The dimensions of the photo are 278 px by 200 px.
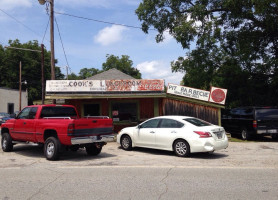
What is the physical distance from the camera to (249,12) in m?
19.2

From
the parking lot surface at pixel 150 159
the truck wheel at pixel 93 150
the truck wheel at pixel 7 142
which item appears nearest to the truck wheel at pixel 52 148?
the parking lot surface at pixel 150 159

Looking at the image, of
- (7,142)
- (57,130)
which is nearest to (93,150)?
(57,130)

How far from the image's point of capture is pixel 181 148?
9.64 meters

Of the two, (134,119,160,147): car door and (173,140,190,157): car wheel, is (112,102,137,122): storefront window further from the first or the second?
(173,140,190,157): car wheel

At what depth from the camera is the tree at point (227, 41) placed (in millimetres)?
19578

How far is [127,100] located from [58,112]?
22.6ft

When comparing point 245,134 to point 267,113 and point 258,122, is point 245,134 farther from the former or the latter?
point 267,113

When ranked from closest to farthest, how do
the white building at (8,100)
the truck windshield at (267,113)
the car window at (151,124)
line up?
the car window at (151,124) < the truck windshield at (267,113) < the white building at (8,100)

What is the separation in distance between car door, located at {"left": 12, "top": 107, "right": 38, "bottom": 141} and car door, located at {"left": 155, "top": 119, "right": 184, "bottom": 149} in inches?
179

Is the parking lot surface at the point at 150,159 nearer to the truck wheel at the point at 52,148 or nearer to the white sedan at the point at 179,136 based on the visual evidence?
the truck wheel at the point at 52,148

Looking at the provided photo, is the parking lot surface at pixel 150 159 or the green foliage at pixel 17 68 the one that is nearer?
the parking lot surface at pixel 150 159

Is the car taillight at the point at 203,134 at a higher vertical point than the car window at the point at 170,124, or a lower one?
lower

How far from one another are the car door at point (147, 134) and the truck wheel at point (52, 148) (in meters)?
3.27

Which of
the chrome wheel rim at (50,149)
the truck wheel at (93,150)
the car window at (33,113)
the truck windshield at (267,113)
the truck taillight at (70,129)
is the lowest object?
the truck wheel at (93,150)
